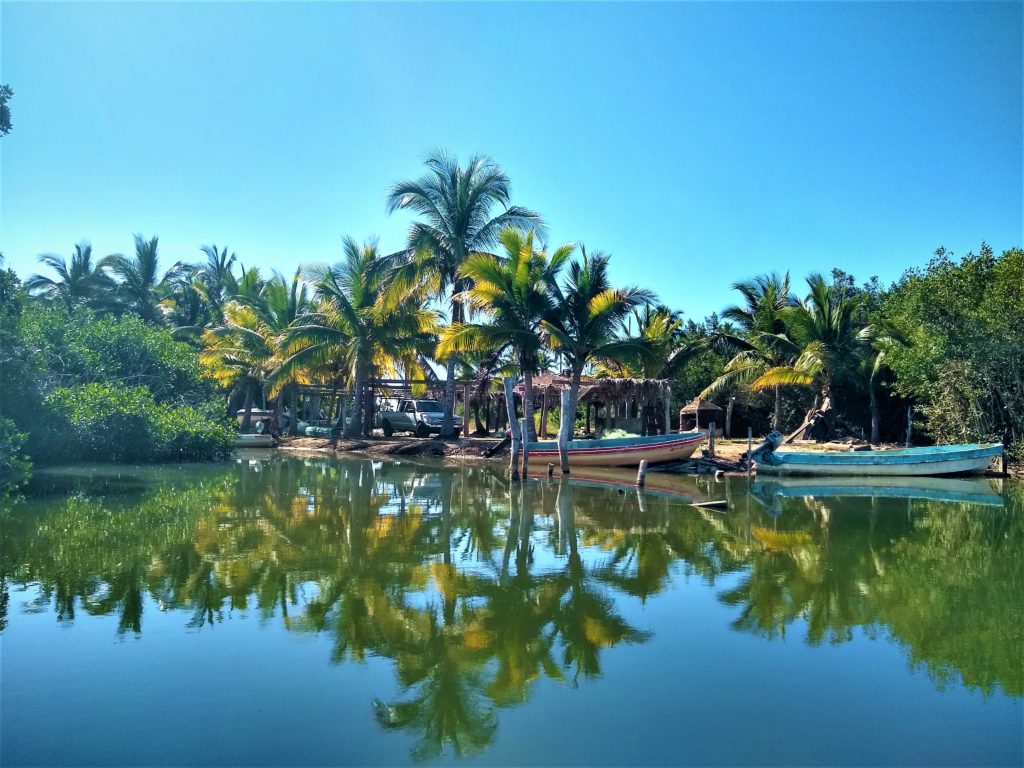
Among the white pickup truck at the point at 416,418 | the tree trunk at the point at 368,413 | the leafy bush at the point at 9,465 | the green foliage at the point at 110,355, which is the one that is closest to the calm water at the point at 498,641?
the leafy bush at the point at 9,465

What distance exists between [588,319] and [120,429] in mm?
13489

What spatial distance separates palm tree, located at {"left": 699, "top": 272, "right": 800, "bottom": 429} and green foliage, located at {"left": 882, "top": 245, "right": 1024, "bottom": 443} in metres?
5.21

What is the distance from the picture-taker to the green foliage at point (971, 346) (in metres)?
19.0

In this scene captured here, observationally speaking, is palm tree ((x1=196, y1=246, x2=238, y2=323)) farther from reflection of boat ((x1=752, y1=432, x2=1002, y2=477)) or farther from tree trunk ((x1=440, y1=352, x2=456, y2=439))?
reflection of boat ((x1=752, y1=432, x2=1002, y2=477))

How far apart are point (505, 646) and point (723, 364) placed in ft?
98.6

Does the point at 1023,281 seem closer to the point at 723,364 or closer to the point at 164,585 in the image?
the point at 723,364

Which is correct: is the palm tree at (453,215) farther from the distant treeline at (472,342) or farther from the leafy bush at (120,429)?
the leafy bush at (120,429)

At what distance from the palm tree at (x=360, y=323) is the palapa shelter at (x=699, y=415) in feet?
37.4

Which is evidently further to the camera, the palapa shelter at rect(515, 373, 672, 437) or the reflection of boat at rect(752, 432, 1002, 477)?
the palapa shelter at rect(515, 373, 672, 437)

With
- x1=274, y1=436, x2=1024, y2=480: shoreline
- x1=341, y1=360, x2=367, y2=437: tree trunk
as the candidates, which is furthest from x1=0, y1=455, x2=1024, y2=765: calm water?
x1=341, y1=360, x2=367, y2=437: tree trunk

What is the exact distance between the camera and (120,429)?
19391 mm

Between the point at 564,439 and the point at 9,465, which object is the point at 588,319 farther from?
the point at 9,465

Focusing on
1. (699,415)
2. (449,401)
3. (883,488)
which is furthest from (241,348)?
(883,488)

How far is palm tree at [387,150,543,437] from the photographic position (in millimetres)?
25484
